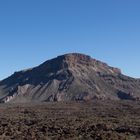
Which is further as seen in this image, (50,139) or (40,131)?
(40,131)

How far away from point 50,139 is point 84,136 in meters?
5.20

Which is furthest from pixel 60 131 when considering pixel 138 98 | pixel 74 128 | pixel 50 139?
pixel 138 98

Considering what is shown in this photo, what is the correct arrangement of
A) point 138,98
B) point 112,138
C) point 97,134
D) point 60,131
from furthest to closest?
point 138,98, point 60,131, point 97,134, point 112,138

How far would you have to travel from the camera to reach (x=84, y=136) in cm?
6750

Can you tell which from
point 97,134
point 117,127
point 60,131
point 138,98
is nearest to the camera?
point 97,134

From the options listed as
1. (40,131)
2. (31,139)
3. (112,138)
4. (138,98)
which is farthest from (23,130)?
(138,98)

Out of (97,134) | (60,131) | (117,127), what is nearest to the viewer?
(97,134)

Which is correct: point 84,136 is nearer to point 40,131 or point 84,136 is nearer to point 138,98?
point 40,131

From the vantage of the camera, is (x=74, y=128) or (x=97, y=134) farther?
(x=74, y=128)

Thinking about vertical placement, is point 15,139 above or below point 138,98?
below

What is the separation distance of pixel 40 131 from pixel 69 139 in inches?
535

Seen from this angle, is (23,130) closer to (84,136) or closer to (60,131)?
(60,131)

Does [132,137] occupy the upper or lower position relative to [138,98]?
lower

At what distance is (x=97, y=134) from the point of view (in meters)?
68.6
